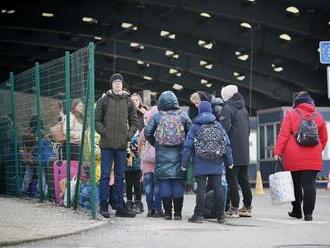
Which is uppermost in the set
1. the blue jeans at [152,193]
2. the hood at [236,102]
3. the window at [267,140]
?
the window at [267,140]

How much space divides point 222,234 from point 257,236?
41cm

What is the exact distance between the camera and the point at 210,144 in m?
10.2

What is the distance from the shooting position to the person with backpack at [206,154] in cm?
1023

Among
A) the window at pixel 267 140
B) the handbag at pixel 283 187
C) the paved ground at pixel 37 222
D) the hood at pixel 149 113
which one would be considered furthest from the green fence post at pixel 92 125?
the window at pixel 267 140

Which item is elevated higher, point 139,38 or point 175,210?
point 139,38

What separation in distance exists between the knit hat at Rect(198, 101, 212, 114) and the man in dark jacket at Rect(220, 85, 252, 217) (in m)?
0.67

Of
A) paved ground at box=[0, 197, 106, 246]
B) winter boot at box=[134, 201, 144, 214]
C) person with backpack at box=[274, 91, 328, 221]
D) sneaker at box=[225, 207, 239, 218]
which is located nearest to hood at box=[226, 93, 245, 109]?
person with backpack at box=[274, 91, 328, 221]

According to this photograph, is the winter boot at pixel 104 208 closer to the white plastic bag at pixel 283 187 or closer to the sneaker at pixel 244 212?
the sneaker at pixel 244 212

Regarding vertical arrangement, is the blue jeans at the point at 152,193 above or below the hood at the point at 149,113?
below

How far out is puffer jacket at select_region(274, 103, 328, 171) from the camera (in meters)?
11.0

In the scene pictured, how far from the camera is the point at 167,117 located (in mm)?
10680

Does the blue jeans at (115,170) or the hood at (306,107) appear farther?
the hood at (306,107)

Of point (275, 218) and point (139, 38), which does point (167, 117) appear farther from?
point (139, 38)

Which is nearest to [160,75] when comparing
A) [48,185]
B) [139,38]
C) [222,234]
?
[139,38]
